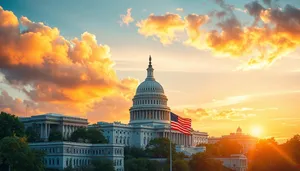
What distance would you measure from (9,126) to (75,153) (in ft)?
64.1

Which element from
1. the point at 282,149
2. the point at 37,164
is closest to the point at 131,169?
the point at 37,164

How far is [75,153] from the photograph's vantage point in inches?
6107

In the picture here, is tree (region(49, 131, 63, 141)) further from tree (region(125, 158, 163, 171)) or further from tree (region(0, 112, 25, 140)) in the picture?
tree (region(125, 158, 163, 171))

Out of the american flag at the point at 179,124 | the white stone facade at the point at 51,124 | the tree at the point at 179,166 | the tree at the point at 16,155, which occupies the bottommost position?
the tree at the point at 179,166

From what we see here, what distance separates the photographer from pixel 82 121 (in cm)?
19988

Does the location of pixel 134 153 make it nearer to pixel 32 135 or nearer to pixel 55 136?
pixel 55 136

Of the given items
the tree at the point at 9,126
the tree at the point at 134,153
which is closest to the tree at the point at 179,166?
the tree at the point at 134,153

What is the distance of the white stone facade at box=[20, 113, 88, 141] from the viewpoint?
187875 millimetres

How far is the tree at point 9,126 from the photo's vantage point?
476ft

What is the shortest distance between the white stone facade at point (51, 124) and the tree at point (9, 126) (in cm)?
3485

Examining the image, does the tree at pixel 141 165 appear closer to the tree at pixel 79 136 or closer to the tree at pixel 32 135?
the tree at pixel 79 136

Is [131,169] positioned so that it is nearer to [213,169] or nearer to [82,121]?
[213,169]

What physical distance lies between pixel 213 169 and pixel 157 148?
75.3 feet

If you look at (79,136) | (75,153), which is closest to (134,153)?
(79,136)
